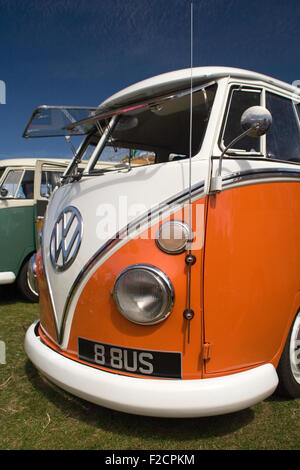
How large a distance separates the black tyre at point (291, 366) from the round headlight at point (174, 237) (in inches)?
40.3

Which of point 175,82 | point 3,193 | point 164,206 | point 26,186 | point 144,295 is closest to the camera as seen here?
point 144,295

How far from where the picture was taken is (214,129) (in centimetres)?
218

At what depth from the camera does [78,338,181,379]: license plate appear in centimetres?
190

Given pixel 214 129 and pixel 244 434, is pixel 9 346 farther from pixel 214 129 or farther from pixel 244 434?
pixel 214 129

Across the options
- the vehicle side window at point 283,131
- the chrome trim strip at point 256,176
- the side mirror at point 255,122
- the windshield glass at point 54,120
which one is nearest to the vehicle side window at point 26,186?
the windshield glass at point 54,120

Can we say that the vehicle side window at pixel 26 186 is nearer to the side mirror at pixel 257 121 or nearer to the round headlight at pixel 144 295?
the round headlight at pixel 144 295

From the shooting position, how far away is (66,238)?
7.63ft

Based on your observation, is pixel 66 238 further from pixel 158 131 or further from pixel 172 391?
pixel 158 131

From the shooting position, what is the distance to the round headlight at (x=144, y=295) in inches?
73.2

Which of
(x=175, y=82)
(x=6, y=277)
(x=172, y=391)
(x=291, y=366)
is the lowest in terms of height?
(x=6, y=277)

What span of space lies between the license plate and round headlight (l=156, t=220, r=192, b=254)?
56 centimetres

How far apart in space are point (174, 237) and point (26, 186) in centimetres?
434

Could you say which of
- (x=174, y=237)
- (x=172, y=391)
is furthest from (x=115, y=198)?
(x=172, y=391)

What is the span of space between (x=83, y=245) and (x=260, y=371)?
4.12 ft
